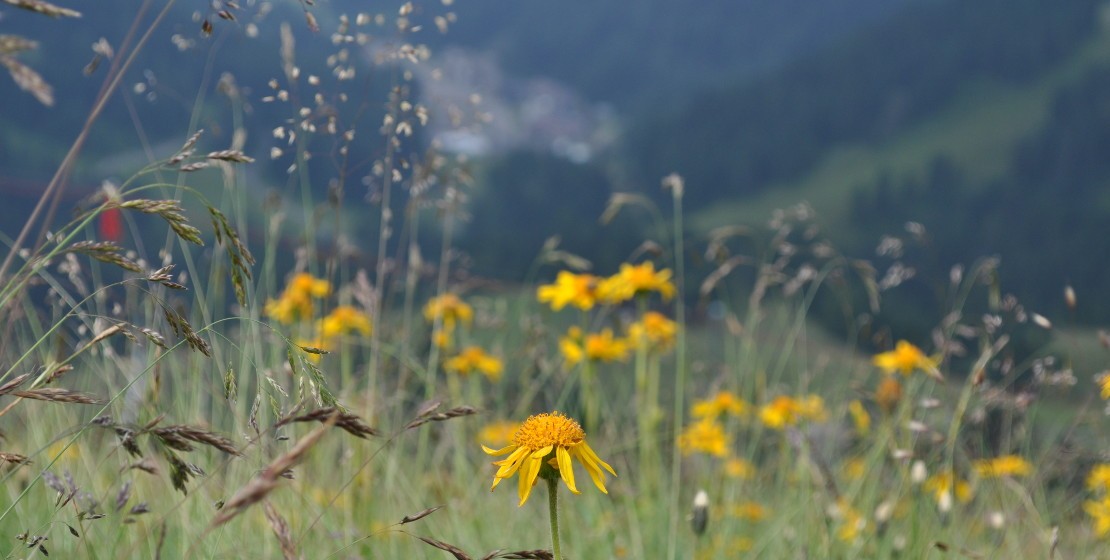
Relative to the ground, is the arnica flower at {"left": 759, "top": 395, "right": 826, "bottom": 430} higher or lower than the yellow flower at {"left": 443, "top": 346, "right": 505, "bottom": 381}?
lower

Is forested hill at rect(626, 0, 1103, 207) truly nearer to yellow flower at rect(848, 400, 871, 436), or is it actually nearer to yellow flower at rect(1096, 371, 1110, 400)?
yellow flower at rect(848, 400, 871, 436)

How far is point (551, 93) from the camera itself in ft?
616

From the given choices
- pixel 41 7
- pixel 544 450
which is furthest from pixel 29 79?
pixel 544 450

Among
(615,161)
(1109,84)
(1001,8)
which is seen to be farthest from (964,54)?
(615,161)

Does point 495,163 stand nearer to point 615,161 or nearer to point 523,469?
point 615,161

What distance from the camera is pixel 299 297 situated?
3305mm

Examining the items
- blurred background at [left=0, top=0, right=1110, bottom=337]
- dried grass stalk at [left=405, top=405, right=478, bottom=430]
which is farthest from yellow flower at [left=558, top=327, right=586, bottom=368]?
blurred background at [left=0, top=0, right=1110, bottom=337]

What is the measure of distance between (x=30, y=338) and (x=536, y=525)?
7.22 ft

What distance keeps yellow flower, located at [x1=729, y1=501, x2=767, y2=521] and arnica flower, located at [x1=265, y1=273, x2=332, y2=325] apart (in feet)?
5.54

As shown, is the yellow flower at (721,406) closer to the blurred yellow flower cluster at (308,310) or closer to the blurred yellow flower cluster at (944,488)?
the blurred yellow flower cluster at (944,488)

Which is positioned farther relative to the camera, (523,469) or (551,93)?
(551,93)

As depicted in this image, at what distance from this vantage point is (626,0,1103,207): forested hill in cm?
13000

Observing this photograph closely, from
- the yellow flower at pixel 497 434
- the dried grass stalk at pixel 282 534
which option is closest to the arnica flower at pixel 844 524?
the yellow flower at pixel 497 434

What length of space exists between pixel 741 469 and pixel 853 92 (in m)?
144
